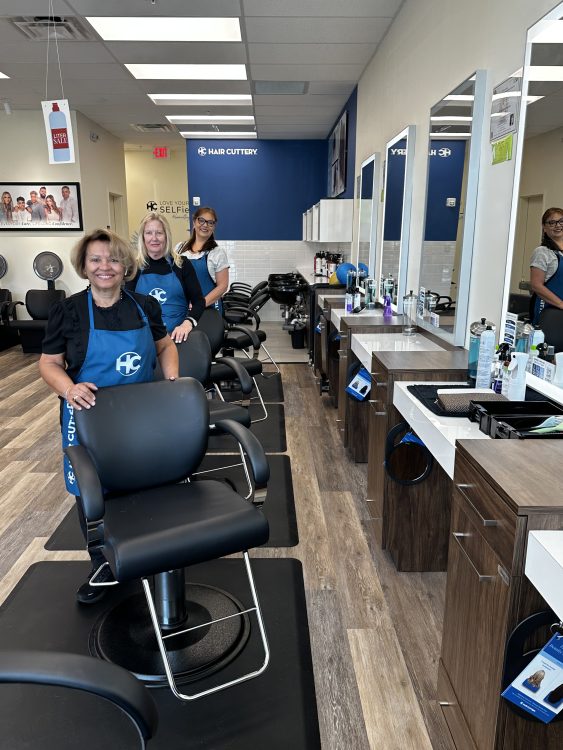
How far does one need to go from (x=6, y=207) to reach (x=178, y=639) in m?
7.26

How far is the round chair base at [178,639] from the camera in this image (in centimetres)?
196

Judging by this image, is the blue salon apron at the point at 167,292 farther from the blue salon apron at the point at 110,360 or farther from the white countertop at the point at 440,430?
the white countertop at the point at 440,430

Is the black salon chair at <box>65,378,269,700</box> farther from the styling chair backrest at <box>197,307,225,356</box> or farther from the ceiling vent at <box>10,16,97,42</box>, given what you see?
the ceiling vent at <box>10,16,97,42</box>

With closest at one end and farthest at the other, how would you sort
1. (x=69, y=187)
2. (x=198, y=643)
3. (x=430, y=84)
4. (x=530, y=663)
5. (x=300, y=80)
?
(x=530, y=663) → (x=198, y=643) → (x=430, y=84) → (x=300, y=80) → (x=69, y=187)

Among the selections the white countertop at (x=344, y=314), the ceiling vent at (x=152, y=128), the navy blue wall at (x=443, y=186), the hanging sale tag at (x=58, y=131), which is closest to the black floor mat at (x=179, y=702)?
the navy blue wall at (x=443, y=186)

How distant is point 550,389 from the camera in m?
2.00

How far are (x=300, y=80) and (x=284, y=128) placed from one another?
2843 mm

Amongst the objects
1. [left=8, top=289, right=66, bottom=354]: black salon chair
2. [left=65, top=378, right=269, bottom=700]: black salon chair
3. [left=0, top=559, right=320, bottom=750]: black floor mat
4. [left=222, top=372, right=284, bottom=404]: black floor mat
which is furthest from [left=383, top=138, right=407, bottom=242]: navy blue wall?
[left=8, top=289, right=66, bottom=354]: black salon chair

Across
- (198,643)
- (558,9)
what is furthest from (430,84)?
(198,643)

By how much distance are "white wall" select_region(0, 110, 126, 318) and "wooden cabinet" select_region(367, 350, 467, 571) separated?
6187 millimetres

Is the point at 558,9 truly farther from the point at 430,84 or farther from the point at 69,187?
the point at 69,187

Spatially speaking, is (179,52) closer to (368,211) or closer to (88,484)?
(368,211)

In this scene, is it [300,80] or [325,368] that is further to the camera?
[300,80]

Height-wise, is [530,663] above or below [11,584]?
above
